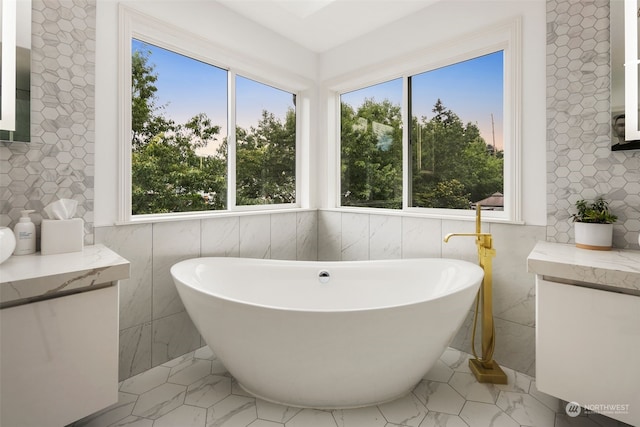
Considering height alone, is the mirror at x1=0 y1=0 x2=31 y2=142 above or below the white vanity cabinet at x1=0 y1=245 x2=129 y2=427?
above

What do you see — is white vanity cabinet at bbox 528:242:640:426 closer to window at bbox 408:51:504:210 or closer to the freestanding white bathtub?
the freestanding white bathtub

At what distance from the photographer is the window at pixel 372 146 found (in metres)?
2.66

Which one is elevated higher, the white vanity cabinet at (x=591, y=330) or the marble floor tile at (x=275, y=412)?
the white vanity cabinet at (x=591, y=330)

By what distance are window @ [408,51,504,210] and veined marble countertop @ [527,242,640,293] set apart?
675 mm

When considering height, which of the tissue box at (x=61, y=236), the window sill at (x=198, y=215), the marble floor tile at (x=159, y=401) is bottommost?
the marble floor tile at (x=159, y=401)

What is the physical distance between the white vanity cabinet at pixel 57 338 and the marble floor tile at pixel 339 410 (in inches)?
13.1

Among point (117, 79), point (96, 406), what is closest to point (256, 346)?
point (96, 406)

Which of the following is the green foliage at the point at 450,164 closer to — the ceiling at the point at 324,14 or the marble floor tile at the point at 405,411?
the ceiling at the point at 324,14

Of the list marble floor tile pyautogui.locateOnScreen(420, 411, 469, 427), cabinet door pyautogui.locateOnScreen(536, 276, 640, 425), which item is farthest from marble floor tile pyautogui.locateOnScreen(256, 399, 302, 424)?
cabinet door pyautogui.locateOnScreen(536, 276, 640, 425)

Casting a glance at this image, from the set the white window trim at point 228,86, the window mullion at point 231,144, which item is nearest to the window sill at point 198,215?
the white window trim at point 228,86

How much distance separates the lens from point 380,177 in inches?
109

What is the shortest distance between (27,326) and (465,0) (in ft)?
9.38

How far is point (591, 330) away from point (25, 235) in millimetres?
2449

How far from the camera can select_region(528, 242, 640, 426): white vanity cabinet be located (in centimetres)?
118
